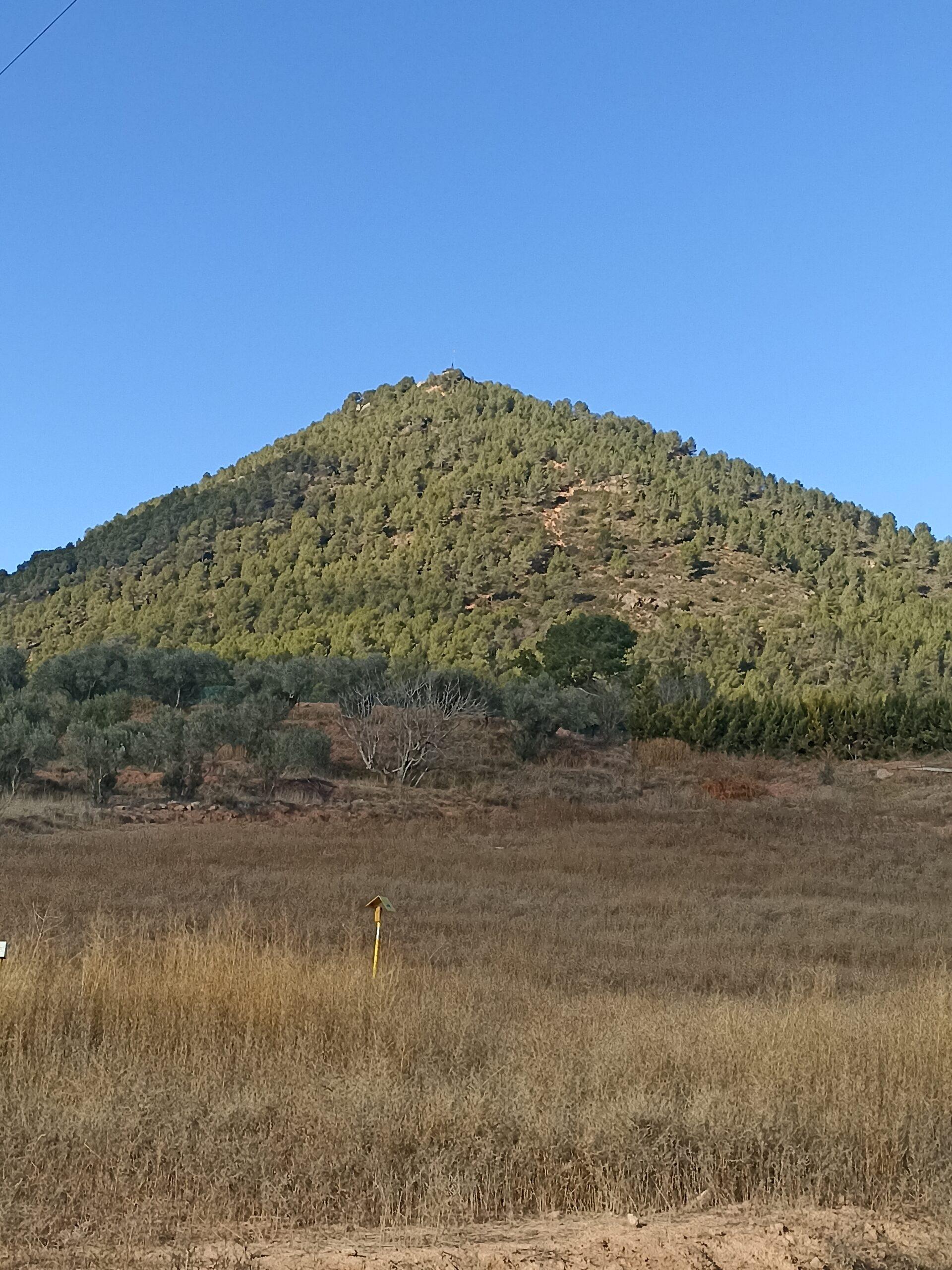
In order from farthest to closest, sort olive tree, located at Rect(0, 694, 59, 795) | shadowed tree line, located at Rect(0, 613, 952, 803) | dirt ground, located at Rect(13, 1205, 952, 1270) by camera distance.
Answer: shadowed tree line, located at Rect(0, 613, 952, 803) < olive tree, located at Rect(0, 694, 59, 795) < dirt ground, located at Rect(13, 1205, 952, 1270)

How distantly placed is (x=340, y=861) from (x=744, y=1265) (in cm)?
1409

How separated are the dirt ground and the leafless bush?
2478cm

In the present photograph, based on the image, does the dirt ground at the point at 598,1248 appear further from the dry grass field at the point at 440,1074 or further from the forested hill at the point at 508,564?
the forested hill at the point at 508,564

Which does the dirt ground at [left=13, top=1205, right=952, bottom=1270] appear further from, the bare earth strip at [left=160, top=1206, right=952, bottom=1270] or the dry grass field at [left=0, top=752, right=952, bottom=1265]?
the dry grass field at [left=0, top=752, right=952, bottom=1265]

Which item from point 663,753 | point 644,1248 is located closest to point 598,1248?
point 644,1248

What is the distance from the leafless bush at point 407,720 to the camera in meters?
30.6

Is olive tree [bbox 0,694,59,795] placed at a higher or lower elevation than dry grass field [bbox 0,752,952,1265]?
higher

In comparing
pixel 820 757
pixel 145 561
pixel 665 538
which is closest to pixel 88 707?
pixel 820 757

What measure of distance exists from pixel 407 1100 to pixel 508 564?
228 feet

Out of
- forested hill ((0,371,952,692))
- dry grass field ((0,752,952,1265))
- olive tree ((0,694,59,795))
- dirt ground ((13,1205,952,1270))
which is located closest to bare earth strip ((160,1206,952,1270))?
dirt ground ((13,1205,952,1270))

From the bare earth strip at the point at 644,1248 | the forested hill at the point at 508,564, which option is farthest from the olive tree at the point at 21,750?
the forested hill at the point at 508,564

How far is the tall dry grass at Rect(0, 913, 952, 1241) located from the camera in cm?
439

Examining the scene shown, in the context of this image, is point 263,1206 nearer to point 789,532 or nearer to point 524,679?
point 524,679

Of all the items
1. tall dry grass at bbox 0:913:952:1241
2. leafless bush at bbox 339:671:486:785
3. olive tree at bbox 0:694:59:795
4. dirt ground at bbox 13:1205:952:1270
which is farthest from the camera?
leafless bush at bbox 339:671:486:785
